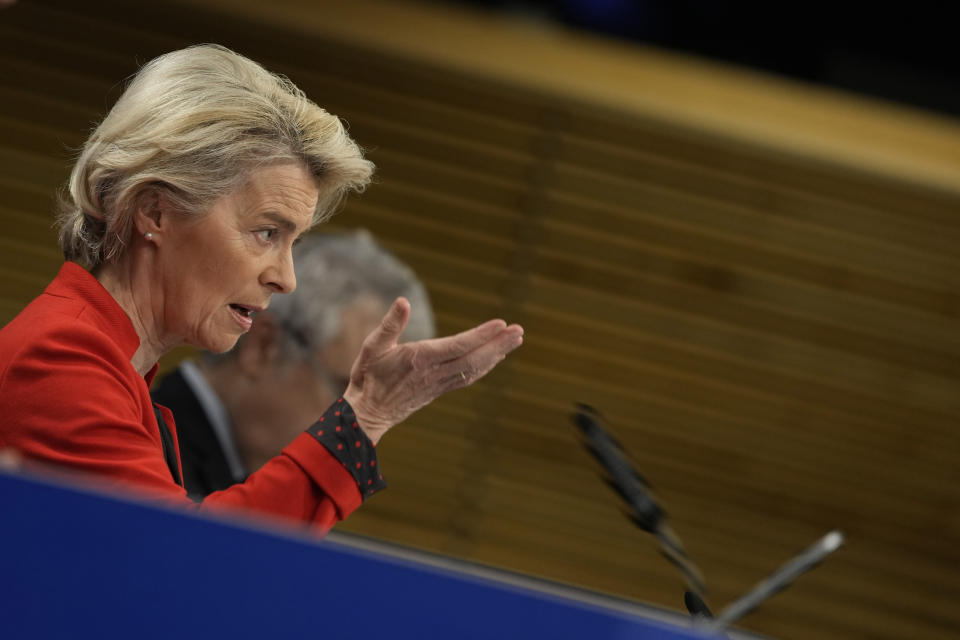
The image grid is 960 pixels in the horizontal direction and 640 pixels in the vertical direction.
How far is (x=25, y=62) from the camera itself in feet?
15.8

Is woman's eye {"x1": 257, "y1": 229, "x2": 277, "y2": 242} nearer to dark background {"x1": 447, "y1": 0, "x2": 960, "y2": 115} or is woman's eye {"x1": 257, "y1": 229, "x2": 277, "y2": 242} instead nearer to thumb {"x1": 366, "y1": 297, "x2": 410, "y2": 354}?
thumb {"x1": 366, "y1": 297, "x2": 410, "y2": 354}

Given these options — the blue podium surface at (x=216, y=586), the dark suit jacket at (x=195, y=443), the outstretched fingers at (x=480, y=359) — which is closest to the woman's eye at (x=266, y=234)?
the outstretched fingers at (x=480, y=359)

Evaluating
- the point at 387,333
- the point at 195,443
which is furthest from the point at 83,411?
the point at 195,443

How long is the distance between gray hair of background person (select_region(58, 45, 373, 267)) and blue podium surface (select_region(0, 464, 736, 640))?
890 millimetres

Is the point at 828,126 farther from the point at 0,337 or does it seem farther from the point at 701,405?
the point at 0,337

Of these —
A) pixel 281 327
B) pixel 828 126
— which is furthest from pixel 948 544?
pixel 281 327

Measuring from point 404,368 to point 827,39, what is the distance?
11.8ft

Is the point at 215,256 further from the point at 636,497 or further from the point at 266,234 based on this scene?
the point at 636,497

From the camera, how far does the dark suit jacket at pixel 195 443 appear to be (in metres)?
2.95

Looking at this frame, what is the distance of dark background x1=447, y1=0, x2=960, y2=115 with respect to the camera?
16.8ft

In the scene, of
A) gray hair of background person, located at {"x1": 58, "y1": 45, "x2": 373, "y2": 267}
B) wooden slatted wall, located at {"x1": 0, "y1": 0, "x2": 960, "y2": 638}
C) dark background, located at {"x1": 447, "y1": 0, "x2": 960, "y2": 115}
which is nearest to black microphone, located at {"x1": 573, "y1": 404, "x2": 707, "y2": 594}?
gray hair of background person, located at {"x1": 58, "y1": 45, "x2": 373, "y2": 267}

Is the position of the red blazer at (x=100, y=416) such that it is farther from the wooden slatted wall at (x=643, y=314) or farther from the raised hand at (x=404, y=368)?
the wooden slatted wall at (x=643, y=314)

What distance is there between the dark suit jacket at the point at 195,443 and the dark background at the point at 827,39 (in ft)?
8.39

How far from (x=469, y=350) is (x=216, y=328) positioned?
0.37 meters
